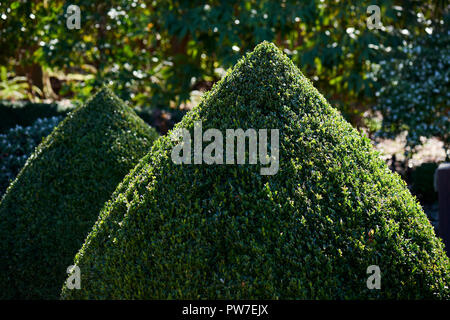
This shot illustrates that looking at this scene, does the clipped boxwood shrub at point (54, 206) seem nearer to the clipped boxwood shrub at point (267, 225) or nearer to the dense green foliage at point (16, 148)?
the clipped boxwood shrub at point (267, 225)

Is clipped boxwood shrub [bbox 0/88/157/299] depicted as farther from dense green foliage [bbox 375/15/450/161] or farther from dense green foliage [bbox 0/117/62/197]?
dense green foliage [bbox 375/15/450/161]

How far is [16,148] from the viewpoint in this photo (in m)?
6.16

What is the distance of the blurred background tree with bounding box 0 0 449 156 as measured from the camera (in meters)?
8.38

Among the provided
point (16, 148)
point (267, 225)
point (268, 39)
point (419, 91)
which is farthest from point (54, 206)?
point (419, 91)

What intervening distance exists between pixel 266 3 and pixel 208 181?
21.8 ft

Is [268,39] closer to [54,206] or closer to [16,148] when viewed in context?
[16,148]

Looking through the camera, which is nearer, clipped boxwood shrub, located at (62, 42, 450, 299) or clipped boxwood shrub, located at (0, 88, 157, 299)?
clipped boxwood shrub, located at (62, 42, 450, 299)

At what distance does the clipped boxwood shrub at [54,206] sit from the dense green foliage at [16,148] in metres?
2.16

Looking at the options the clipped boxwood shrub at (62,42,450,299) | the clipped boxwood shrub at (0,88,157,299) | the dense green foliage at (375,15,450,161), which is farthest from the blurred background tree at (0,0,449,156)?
the clipped boxwood shrub at (62,42,450,299)

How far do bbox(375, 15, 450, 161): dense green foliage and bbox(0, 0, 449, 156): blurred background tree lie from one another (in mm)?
20

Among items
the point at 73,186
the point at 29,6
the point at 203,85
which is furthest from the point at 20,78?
the point at 73,186

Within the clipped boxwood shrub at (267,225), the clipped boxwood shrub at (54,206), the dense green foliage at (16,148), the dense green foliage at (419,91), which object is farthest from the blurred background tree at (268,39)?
the clipped boxwood shrub at (267,225)

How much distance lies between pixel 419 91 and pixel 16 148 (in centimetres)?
697
